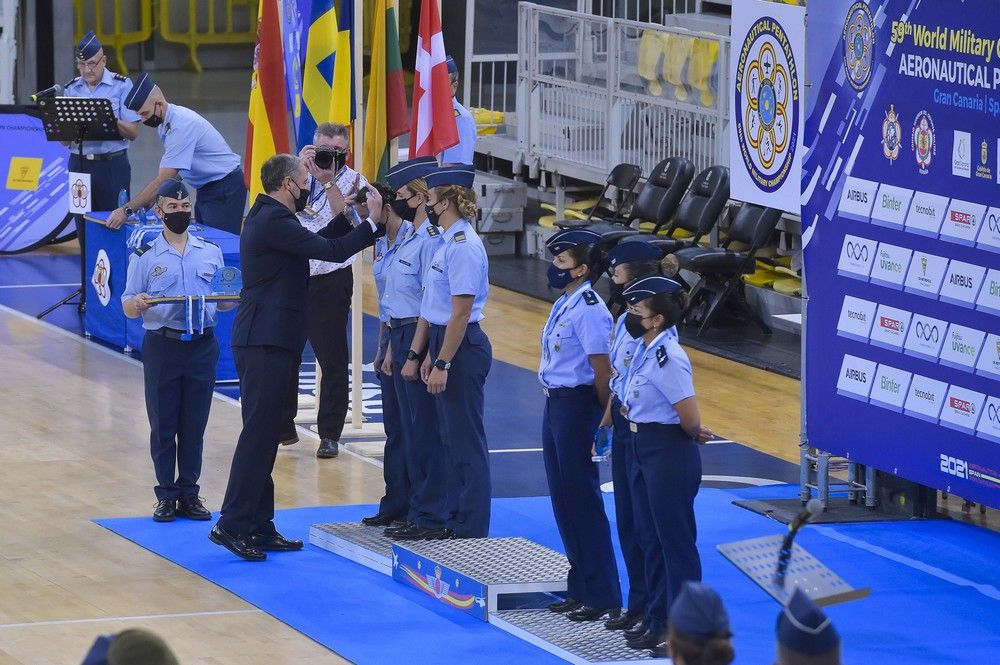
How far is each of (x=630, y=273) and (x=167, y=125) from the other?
647cm

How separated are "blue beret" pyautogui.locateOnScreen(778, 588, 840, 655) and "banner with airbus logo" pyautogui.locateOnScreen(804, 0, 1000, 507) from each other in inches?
212

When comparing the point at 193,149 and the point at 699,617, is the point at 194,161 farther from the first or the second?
the point at 699,617

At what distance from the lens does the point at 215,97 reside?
95.8 ft

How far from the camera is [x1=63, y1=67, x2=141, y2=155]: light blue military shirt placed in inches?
570

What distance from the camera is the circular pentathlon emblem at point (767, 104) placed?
32.3 ft

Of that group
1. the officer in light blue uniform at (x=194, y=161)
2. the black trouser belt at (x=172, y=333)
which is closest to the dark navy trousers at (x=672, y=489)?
the black trouser belt at (x=172, y=333)

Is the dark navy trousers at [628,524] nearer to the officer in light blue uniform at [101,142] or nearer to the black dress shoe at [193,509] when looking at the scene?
the black dress shoe at [193,509]

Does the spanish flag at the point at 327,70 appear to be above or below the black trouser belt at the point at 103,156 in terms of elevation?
above

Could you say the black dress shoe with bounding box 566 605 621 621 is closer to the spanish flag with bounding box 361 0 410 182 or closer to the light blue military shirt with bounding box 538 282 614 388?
the light blue military shirt with bounding box 538 282 614 388

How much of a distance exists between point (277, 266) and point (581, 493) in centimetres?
192

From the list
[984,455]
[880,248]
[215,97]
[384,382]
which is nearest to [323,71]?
[384,382]

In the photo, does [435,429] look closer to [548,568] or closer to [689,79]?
[548,568]

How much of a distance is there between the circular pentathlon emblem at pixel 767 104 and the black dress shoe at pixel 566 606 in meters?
3.18

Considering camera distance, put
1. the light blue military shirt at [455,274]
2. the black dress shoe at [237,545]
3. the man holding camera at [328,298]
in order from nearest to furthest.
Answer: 1. the light blue military shirt at [455,274]
2. the black dress shoe at [237,545]
3. the man holding camera at [328,298]
